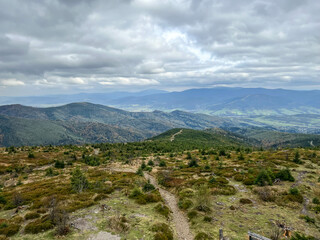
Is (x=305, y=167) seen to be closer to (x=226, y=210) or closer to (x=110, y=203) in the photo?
(x=226, y=210)

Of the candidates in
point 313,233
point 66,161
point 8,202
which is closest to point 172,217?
point 313,233

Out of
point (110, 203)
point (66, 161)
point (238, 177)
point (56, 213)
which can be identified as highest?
point (56, 213)

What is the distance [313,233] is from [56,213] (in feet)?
98.4

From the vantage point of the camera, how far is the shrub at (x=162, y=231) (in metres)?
19.0

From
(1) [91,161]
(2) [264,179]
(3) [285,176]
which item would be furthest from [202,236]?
(1) [91,161]

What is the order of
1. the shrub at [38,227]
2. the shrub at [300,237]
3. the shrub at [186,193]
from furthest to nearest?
the shrub at [186,193]
the shrub at [38,227]
the shrub at [300,237]

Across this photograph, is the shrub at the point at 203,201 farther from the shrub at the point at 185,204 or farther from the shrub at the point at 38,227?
the shrub at the point at 38,227

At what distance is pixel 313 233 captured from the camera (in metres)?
20.0

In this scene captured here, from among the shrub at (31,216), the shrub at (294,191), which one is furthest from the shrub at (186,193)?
the shrub at (31,216)

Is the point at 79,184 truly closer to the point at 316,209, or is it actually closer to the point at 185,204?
the point at 185,204

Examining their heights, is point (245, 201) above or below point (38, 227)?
below

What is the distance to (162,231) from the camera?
20.2 m

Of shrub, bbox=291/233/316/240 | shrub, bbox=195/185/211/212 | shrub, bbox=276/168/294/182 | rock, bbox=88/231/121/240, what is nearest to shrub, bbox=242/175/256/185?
shrub, bbox=276/168/294/182

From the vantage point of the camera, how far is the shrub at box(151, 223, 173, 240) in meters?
19.0
